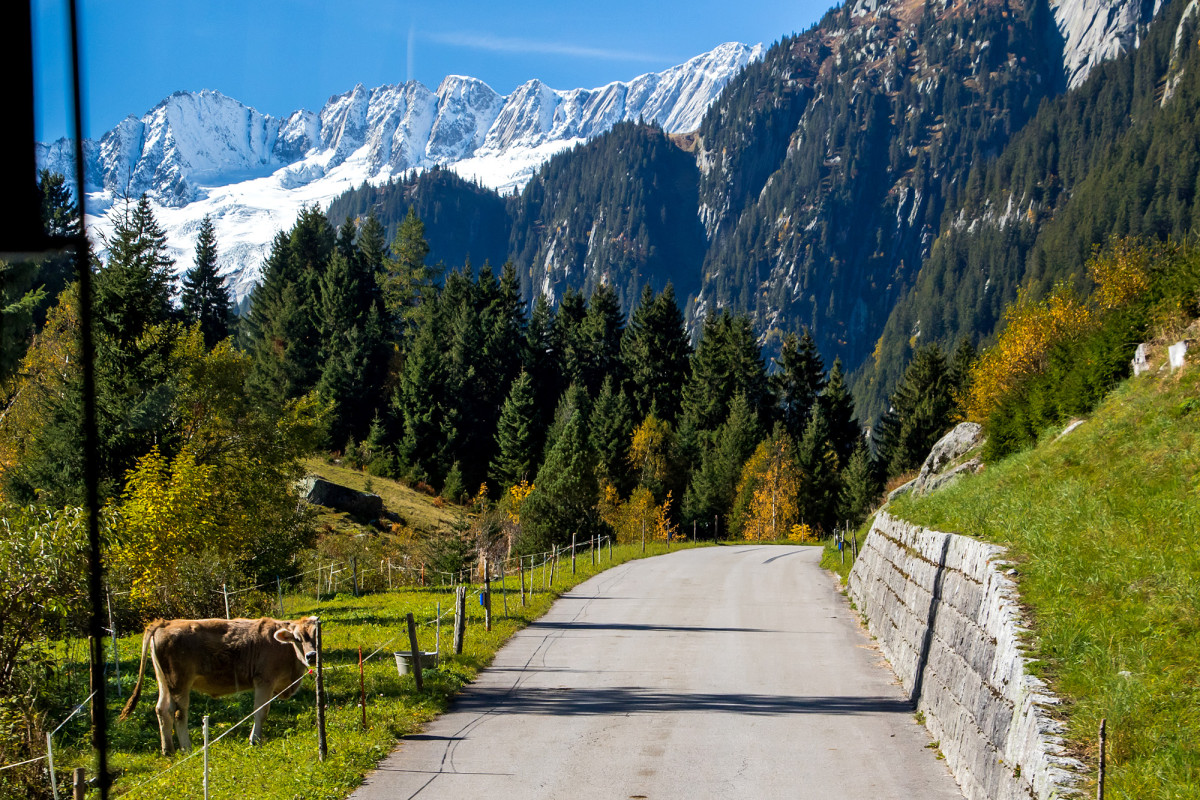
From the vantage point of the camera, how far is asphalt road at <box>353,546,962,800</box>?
10.9 m

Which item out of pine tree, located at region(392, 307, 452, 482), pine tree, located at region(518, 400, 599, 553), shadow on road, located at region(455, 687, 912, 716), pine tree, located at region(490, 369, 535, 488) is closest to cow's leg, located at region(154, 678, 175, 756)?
shadow on road, located at region(455, 687, 912, 716)

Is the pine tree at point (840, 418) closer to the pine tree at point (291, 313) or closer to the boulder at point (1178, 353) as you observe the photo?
the pine tree at point (291, 313)

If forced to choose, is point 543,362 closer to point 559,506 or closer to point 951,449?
point 559,506

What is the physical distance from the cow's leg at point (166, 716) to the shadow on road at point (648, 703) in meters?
4.29

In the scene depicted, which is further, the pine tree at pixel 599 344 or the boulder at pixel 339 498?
the pine tree at pixel 599 344

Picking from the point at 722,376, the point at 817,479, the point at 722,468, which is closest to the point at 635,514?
the point at 722,468

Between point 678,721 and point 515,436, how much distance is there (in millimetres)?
71119

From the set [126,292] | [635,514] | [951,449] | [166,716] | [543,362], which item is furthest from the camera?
[543,362]

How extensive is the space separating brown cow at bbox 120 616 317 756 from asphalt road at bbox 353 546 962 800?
244 cm

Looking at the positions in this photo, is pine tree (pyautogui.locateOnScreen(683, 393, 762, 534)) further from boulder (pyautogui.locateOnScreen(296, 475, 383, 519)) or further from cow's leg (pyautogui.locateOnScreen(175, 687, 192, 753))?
cow's leg (pyautogui.locateOnScreen(175, 687, 192, 753))

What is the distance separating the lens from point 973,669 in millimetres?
11219

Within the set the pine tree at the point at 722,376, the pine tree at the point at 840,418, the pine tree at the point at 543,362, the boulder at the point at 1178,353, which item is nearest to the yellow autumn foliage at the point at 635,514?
the pine tree at the point at 722,376

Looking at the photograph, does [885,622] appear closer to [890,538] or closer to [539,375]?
[890,538]

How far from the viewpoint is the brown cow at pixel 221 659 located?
13.2 meters
